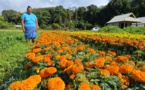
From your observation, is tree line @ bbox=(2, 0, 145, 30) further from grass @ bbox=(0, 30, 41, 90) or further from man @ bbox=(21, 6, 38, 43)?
man @ bbox=(21, 6, 38, 43)

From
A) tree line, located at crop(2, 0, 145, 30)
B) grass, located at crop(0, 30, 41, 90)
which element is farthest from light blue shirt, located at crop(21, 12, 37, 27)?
tree line, located at crop(2, 0, 145, 30)

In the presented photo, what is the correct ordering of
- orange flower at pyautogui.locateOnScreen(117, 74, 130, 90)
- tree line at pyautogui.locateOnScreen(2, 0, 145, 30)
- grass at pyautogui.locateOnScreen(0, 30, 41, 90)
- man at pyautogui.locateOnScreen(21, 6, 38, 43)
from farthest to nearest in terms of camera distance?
1. tree line at pyautogui.locateOnScreen(2, 0, 145, 30)
2. man at pyautogui.locateOnScreen(21, 6, 38, 43)
3. grass at pyautogui.locateOnScreen(0, 30, 41, 90)
4. orange flower at pyautogui.locateOnScreen(117, 74, 130, 90)

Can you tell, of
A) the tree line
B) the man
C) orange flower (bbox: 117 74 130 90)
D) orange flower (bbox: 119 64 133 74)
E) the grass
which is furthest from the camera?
the tree line

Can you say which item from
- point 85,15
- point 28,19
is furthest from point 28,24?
point 85,15

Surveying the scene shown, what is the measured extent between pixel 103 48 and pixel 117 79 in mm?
6926

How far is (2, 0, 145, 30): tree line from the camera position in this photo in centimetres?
5881

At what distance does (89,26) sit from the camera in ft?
203

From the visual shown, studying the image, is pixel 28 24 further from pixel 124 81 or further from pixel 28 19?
pixel 124 81

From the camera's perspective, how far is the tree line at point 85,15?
2315 inches

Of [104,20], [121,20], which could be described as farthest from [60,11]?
[121,20]

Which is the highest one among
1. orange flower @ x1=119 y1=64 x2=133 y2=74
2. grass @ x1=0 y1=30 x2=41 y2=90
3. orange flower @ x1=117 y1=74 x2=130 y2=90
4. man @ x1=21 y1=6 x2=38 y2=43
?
man @ x1=21 y1=6 x2=38 y2=43

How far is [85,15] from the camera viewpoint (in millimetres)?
75688

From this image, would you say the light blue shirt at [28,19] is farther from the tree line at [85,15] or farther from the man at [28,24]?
the tree line at [85,15]

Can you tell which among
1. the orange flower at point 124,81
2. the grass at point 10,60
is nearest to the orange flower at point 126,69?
A: the orange flower at point 124,81
